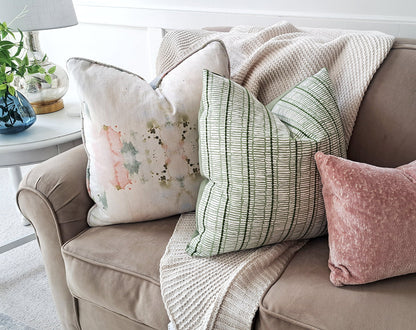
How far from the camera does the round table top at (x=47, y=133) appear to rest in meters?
1.48

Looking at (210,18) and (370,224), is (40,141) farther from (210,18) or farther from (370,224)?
(370,224)

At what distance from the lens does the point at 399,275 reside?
1.01 metres

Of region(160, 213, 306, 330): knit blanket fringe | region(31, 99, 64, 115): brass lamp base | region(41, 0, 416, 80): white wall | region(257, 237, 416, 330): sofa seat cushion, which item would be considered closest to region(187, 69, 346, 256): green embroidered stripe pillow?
region(160, 213, 306, 330): knit blanket fringe

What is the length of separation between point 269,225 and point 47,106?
3.41 ft

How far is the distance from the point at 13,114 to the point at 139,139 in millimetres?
524

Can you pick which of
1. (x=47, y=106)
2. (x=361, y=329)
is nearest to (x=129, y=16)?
(x=47, y=106)

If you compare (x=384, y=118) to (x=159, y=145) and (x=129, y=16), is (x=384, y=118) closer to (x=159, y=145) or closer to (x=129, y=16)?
(x=159, y=145)

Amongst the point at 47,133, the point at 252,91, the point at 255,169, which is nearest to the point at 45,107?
the point at 47,133

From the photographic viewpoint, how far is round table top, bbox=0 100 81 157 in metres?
1.48

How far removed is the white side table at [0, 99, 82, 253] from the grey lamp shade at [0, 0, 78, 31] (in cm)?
31

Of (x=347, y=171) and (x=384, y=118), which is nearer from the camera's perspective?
(x=347, y=171)

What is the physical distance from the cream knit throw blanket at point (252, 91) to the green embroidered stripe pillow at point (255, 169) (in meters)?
0.05

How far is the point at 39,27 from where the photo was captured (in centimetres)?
170

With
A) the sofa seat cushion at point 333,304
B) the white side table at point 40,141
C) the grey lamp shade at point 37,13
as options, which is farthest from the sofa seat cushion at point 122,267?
the grey lamp shade at point 37,13
